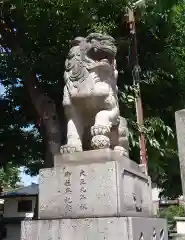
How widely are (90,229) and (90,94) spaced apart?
68.1 inches

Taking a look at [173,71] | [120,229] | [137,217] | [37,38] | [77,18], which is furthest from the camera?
[173,71]

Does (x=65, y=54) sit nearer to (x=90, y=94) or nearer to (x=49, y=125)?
(x=49, y=125)

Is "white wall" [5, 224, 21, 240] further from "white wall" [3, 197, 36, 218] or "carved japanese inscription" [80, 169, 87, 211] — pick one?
"carved japanese inscription" [80, 169, 87, 211]

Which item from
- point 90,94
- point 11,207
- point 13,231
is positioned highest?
point 90,94

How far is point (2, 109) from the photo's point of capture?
34.3 ft

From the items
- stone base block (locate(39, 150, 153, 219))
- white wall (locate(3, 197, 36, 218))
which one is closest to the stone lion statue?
stone base block (locate(39, 150, 153, 219))

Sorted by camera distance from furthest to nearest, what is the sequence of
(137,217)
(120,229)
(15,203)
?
(15,203) → (137,217) → (120,229)

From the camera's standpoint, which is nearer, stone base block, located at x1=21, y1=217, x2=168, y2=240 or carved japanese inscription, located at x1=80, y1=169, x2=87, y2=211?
stone base block, located at x1=21, y1=217, x2=168, y2=240

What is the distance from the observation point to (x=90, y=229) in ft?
13.8

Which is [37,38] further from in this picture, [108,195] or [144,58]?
Answer: [108,195]

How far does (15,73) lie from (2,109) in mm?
1612

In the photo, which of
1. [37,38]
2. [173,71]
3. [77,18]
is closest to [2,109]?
[37,38]

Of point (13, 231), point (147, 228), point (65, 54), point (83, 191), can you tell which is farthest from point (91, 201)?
point (13, 231)

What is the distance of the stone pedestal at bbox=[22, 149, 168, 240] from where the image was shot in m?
4.21
